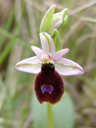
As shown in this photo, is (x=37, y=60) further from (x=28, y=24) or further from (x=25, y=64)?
(x=28, y=24)

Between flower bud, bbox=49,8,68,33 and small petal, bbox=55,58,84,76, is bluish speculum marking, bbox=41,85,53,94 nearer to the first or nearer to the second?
small petal, bbox=55,58,84,76

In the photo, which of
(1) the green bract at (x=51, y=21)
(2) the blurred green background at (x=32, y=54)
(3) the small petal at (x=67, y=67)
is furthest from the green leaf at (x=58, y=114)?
(1) the green bract at (x=51, y=21)

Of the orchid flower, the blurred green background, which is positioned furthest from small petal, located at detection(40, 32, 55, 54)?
the blurred green background

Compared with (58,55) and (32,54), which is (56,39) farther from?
(32,54)

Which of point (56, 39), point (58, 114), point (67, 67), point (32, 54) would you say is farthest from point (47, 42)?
point (58, 114)

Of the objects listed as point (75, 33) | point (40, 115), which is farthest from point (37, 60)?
point (75, 33)
